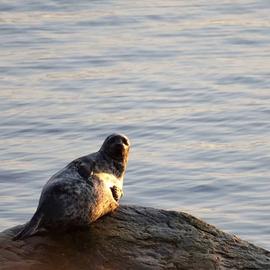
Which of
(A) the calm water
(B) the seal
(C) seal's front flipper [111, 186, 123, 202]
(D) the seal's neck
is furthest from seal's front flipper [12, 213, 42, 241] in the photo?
(A) the calm water

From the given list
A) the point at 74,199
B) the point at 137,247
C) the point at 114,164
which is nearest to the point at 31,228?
the point at 74,199

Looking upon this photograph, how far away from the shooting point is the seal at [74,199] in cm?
732

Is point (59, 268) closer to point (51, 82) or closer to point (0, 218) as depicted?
point (0, 218)

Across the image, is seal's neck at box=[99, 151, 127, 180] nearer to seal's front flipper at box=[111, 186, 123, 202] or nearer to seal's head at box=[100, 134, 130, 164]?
seal's head at box=[100, 134, 130, 164]

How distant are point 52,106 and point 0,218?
121 inches

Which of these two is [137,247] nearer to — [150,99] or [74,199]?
[74,199]

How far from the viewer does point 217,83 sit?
1394 cm

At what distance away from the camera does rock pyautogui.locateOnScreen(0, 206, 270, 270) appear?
7125 mm

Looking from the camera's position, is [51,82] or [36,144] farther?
[51,82]

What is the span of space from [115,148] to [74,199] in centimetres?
88

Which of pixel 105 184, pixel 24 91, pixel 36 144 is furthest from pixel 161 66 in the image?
pixel 105 184

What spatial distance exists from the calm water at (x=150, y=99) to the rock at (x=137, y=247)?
88.5 inches

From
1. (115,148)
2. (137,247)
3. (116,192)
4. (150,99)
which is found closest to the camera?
(137,247)

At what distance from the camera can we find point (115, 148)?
26.7 feet
